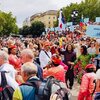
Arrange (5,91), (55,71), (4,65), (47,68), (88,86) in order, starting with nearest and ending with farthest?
(5,91), (4,65), (55,71), (47,68), (88,86)

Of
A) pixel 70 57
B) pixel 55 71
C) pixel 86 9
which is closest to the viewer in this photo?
pixel 55 71

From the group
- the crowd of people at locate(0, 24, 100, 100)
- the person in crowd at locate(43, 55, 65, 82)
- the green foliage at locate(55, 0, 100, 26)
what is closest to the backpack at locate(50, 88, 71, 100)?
the crowd of people at locate(0, 24, 100, 100)

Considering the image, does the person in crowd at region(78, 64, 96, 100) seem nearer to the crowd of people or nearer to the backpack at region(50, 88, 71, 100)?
the crowd of people

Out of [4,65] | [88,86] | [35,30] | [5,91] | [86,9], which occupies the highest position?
[4,65]

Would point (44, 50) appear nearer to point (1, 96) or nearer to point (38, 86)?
point (1, 96)

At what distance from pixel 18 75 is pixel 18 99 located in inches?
83.1

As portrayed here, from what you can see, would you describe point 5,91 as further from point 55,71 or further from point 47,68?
point 47,68

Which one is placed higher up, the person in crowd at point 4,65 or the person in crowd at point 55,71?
the person in crowd at point 4,65

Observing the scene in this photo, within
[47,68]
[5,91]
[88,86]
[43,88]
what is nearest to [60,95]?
[43,88]

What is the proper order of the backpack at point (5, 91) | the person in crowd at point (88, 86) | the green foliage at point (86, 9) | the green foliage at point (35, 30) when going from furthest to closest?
1. the green foliage at point (35, 30)
2. the green foliage at point (86, 9)
3. the person in crowd at point (88, 86)
4. the backpack at point (5, 91)

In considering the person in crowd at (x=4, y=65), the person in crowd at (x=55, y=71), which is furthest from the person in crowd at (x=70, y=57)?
the person in crowd at (x=4, y=65)

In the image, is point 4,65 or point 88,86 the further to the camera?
point 88,86

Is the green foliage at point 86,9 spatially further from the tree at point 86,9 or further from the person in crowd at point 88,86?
the person in crowd at point 88,86

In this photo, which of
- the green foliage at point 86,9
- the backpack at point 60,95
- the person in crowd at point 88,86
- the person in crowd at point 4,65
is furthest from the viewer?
the green foliage at point 86,9
